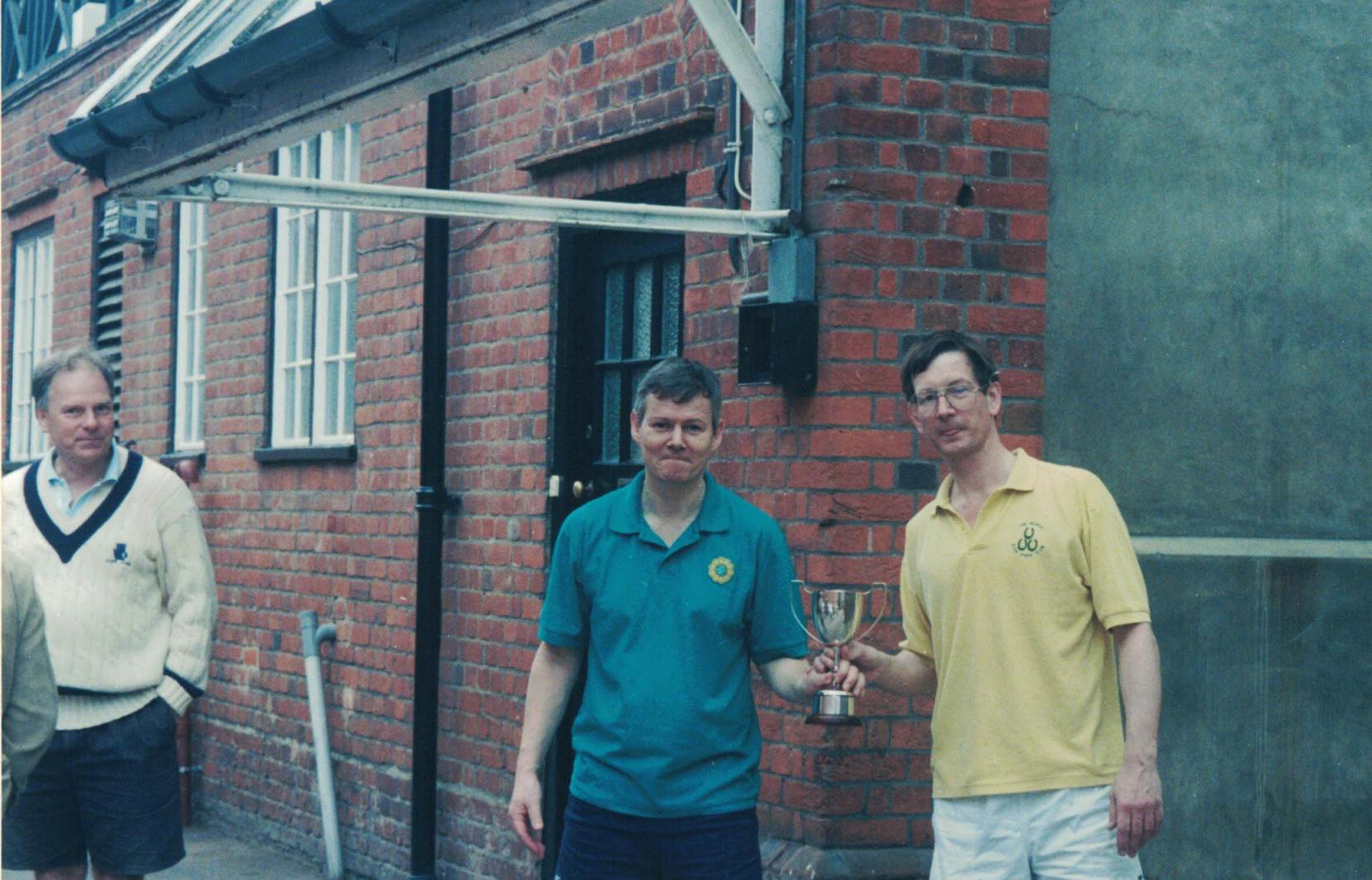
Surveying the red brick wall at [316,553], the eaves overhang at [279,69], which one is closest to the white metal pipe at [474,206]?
the eaves overhang at [279,69]

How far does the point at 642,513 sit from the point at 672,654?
0.34 metres

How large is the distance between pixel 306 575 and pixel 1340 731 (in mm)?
5107

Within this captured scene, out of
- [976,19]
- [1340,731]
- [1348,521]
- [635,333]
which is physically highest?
[976,19]

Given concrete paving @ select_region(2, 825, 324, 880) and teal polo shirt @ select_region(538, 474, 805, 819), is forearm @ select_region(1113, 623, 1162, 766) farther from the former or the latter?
concrete paving @ select_region(2, 825, 324, 880)

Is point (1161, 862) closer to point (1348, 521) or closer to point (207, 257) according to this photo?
point (1348, 521)

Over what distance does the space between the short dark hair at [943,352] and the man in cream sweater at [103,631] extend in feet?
8.36

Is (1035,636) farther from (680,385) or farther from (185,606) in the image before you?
(185,606)

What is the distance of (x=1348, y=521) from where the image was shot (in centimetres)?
705

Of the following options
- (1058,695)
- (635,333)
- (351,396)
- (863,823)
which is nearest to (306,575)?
(351,396)

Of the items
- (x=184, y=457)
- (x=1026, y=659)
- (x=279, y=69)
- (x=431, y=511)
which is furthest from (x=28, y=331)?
(x=1026, y=659)

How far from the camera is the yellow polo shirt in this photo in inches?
179

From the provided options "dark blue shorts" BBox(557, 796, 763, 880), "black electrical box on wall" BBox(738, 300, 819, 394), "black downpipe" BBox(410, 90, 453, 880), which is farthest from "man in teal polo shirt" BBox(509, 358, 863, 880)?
"black downpipe" BBox(410, 90, 453, 880)

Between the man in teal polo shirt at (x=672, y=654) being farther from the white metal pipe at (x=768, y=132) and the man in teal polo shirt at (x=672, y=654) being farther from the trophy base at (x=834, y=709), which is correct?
the white metal pipe at (x=768, y=132)

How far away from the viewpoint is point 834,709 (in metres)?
4.57
